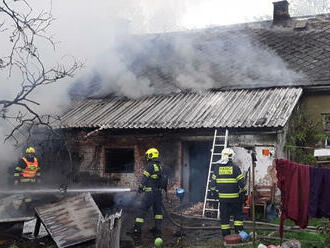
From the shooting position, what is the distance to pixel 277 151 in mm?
10758

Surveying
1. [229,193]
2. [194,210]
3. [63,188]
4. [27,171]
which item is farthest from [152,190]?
[27,171]

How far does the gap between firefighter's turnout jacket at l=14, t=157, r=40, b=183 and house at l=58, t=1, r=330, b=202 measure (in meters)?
1.60

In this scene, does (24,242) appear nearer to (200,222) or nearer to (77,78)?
(200,222)

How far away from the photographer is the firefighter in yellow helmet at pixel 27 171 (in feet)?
38.8

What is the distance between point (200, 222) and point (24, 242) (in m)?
3.99

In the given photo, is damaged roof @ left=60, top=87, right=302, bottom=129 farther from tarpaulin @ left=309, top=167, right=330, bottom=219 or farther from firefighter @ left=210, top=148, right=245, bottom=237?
A: tarpaulin @ left=309, top=167, right=330, bottom=219

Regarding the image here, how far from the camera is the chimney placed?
1712 cm

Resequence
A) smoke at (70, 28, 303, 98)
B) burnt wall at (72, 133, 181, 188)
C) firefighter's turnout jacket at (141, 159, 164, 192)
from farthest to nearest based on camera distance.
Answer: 1. smoke at (70, 28, 303, 98)
2. burnt wall at (72, 133, 181, 188)
3. firefighter's turnout jacket at (141, 159, 164, 192)

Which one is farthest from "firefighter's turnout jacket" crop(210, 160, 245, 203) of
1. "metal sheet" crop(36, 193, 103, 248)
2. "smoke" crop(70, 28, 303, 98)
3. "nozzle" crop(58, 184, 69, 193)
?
"smoke" crop(70, 28, 303, 98)

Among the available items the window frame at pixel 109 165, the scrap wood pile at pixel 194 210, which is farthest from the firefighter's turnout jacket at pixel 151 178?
the window frame at pixel 109 165

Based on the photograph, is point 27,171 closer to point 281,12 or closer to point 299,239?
point 299,239

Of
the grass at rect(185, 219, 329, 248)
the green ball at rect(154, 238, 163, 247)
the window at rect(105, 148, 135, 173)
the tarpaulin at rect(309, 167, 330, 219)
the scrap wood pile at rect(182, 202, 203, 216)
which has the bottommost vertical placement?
the green ball at rect(154, 238, 163, 247)

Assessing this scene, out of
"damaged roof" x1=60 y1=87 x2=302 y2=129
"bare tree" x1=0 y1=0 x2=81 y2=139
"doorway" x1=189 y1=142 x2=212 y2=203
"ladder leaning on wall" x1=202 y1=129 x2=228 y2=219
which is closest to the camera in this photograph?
"bare tree" x1=0 y1=0 x2=81 y2=139

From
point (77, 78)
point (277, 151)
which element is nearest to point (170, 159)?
point (277, 151)
